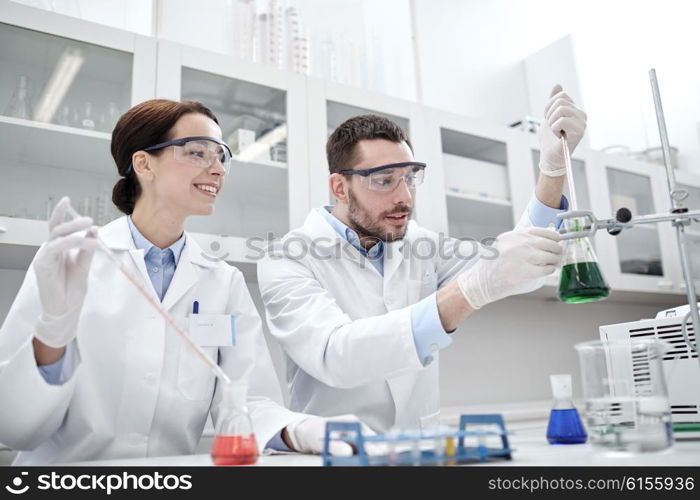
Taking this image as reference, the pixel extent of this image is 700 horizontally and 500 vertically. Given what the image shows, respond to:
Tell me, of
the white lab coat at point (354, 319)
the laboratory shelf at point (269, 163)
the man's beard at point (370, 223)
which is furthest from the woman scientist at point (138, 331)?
the laboratory shelf at point (269, 163)

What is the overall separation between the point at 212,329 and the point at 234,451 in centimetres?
59

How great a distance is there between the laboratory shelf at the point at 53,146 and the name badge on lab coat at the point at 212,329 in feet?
3.06

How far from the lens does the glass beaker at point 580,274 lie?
100 centimetres

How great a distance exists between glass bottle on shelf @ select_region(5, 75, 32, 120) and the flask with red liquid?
5.06 ft

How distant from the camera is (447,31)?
11.9 ft

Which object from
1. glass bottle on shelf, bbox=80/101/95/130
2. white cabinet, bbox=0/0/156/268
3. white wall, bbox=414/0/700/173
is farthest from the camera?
white wall, bbox=414/0/700/173

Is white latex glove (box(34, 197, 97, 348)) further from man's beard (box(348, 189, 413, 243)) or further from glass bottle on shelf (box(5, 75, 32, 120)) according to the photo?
glass bottle on shelf (box(5, 75, 32, 120))

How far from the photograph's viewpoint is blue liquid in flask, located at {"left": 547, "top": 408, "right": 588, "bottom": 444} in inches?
39.4

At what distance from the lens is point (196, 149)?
4.83 ft

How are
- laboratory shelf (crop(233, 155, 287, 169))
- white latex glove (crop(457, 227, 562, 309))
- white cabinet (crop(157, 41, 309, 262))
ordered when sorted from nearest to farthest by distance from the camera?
white latex glove (crop(457, 227, 562, 309)) → white cabinet (crop(157, 41, 309, 262)) → laboratory shelf (crop(233, 155, 287, 169))

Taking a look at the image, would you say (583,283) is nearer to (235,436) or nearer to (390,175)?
(235,436)

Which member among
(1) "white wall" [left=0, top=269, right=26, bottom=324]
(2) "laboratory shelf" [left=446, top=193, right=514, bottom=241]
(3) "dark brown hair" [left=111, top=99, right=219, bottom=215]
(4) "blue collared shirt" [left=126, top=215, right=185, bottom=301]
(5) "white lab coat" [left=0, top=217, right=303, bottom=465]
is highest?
(2) "laboratory shelf" [left=446, top=193, right=514, bottom=241]

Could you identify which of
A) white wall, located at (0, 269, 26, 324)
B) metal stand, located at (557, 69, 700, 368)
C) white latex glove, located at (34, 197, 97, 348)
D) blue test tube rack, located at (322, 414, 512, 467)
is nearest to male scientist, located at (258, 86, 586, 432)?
metal stand, located at (557, 69, 700, 368)
